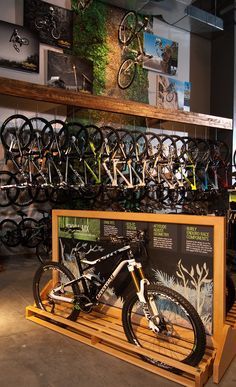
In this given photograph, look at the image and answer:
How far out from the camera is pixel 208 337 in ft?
8.26

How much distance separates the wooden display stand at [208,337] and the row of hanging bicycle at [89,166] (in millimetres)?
3369

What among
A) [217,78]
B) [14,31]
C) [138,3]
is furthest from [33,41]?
[217,78]

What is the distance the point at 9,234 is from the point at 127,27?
21.0ft

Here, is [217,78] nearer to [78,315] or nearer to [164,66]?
[164,66]

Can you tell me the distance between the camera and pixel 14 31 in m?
7.02

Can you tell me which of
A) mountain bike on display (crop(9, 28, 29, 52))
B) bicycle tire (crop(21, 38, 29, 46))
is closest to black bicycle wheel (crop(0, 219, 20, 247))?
mountain bike on display (crop(9, 28, 29, 52))

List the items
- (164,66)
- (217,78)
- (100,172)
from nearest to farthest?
(100,172), (164,66), (217,78)

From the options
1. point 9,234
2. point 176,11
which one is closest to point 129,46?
point 176,11

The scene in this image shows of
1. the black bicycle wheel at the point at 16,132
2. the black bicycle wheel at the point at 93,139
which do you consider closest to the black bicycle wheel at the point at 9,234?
the black bicycle wheel at the point at 16,132

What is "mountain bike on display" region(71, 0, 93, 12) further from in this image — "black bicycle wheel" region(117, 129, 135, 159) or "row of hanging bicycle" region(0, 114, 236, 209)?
"black bicycle wheel" region(117, 129, 135, 159)

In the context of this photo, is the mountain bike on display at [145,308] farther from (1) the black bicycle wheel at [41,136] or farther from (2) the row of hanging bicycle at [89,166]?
(1) the black bicycle wheel at [41,136]

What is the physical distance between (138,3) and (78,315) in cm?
834

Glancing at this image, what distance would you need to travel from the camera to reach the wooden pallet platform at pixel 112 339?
2.28m

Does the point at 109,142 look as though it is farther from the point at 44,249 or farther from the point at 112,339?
the point at 112,339
